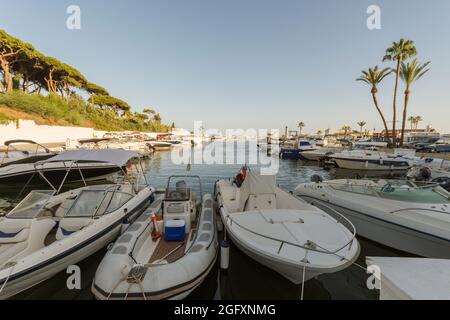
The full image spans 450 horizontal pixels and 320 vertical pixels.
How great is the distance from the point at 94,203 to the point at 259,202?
547 cm

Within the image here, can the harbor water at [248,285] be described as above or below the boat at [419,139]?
below

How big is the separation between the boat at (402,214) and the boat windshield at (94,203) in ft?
23.1

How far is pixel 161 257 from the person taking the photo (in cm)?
523

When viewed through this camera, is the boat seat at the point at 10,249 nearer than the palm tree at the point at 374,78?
Yes

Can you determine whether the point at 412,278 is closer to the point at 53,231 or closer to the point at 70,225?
the point at 70,225

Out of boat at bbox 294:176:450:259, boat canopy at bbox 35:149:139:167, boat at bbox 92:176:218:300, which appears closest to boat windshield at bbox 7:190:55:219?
boat canopy at bbox 35:149:139:167

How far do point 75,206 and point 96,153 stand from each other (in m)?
2.92

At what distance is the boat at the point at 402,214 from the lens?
5.60 m

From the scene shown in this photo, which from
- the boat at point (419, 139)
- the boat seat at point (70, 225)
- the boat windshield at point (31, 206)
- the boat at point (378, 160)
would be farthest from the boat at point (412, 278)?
the boat at point (419, 139)

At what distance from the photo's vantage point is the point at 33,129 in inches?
1158

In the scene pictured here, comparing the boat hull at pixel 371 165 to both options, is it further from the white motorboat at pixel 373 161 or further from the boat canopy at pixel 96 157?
the boat canopy at pixel 96 157

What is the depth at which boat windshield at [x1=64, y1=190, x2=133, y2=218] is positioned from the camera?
249 inches

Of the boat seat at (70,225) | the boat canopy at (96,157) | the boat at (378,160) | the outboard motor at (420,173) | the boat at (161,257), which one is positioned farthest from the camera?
the boat at (378,160)
